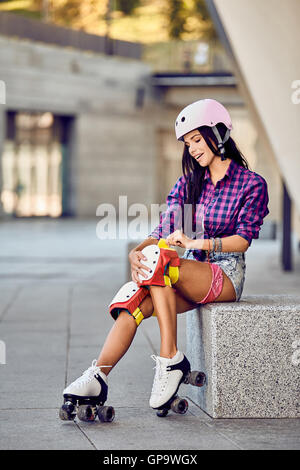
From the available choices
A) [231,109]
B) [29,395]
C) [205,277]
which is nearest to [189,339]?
[205,277]

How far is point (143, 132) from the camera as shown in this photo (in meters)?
31.1

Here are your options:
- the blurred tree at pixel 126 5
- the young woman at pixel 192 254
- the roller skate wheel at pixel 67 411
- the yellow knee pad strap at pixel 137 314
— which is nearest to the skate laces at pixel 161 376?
the young woman at pixel 192 254

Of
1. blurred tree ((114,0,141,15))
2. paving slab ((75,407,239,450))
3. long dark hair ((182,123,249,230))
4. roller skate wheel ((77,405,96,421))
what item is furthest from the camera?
blurred tree ((114,0,141,15))

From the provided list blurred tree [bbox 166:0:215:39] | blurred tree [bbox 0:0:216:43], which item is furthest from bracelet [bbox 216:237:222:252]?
blurred tree [bbox 166:0:215:39]

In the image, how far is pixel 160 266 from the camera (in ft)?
14.4

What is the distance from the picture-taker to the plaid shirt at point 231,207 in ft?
15.1

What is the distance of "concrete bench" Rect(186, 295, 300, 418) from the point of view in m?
4.43

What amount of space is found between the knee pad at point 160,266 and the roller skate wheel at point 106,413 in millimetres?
692

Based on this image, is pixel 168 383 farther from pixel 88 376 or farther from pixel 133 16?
pixel 133 16

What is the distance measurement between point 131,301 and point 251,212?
33.6 inches

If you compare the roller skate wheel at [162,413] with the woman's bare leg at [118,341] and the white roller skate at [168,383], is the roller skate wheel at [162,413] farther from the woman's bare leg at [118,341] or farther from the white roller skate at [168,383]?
the woman's bare leg at [118,341]

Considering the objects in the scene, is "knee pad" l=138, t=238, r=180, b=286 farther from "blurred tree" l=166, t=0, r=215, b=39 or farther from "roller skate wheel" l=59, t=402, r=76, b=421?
"blurred tree" l=166, t=0, r=215, b=39

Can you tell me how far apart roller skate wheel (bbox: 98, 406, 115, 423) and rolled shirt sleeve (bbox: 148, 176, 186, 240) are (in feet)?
3.65
